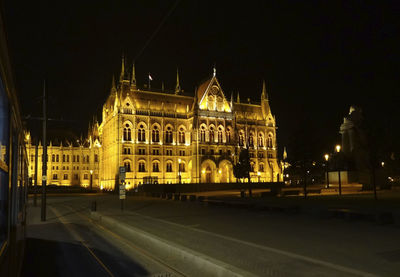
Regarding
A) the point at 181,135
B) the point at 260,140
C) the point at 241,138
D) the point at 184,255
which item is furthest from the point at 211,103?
the point at 184,255

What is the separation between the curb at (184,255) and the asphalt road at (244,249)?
249mm

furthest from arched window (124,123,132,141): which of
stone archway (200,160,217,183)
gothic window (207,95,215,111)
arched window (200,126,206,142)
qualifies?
gothic window (207,95,215,111)

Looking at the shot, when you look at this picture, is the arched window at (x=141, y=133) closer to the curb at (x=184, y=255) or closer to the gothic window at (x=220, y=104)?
the gothic window at (x=220, y=104)

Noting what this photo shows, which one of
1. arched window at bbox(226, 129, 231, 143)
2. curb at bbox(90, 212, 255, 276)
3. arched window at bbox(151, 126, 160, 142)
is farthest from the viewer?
arched window at bbox(226, 129, 231, 143)

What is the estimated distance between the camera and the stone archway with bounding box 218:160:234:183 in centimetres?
7288

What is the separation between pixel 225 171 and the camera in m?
74.0

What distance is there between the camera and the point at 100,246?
11.5 m

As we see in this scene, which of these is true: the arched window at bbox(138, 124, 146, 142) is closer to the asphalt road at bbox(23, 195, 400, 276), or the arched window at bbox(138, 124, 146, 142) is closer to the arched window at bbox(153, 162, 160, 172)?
the arched window at bbox(153, 162, 160, 172)

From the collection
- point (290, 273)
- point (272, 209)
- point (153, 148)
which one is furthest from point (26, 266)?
point (153, 148)

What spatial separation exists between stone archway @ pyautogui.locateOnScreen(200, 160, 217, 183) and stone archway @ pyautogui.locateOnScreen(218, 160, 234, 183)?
128 cm

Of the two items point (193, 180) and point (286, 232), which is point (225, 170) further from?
point (286, 232)

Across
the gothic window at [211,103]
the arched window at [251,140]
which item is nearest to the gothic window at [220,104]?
the gothic window at [211,103]

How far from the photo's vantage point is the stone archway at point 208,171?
233ft

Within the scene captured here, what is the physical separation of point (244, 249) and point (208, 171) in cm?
6273
